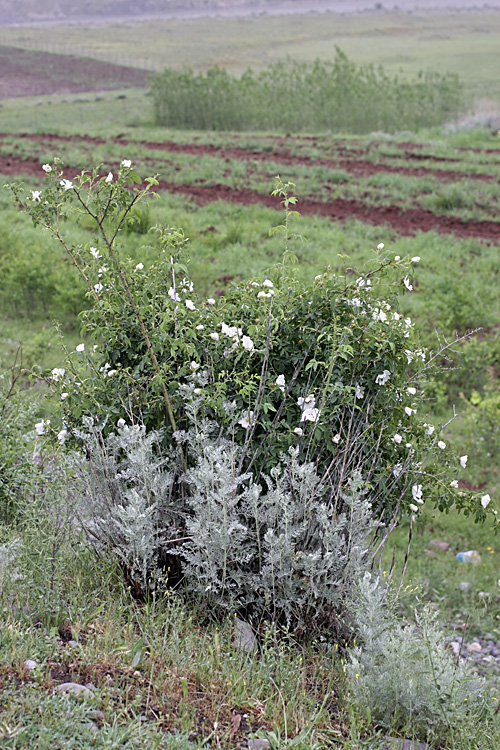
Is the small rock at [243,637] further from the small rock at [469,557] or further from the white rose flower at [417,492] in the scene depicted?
the small rock at [469,557]

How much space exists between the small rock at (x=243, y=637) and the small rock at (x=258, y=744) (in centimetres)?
43

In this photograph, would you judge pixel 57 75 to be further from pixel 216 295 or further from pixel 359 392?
pixel 359 392

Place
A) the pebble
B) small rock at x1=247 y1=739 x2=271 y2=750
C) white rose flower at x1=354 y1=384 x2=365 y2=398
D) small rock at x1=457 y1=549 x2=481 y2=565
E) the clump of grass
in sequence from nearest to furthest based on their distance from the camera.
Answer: small rock at x1=247 y1=739 x2=271 y2=750
white rose flower at x1=354 y1=384 x2=365 y2=398
the pebble
small rock at x1=457 y1=549 x2=481 y2=565
the clump of grass

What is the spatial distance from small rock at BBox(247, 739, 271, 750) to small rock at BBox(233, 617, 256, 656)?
0.43 m

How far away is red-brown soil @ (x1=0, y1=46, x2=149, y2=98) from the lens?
4350 centimetres

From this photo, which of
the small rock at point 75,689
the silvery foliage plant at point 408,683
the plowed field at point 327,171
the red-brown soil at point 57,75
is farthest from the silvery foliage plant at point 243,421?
the red-brown soil at point 57,75

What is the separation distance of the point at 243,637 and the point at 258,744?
61cm

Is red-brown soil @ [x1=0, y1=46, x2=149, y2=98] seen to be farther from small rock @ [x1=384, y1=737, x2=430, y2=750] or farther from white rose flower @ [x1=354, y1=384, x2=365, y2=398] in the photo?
small rock @ [x1=384, y1=737, x2=430, y2=750]

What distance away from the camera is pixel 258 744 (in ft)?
6.70

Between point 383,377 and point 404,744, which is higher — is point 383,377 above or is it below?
above

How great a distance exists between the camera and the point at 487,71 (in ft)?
161

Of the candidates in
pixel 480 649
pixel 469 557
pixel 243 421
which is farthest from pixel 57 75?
pixel 480 649

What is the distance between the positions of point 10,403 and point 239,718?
2643mm

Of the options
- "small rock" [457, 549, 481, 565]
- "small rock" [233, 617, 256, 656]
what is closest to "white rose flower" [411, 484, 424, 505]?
"small rock" [233, 617, 256, 656]
